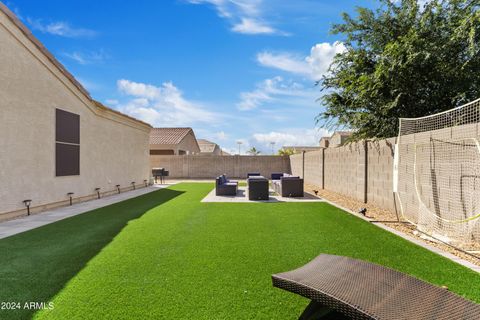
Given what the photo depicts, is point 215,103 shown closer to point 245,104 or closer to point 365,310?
point 245,104

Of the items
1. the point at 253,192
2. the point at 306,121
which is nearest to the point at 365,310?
the point at 253,192

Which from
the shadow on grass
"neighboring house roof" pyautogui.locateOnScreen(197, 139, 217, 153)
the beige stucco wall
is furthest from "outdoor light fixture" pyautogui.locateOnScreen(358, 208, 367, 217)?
"neighboring house roof" pyautogui.locateOnScreen(197, 139, 217, 153)

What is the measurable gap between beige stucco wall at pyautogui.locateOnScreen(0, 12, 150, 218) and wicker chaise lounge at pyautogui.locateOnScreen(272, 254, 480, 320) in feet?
24.7

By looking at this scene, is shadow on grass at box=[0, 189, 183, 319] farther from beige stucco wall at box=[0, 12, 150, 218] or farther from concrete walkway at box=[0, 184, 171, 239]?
beige stucco wall at box=[0, 12, 150, 218]

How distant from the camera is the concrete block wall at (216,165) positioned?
23.1m

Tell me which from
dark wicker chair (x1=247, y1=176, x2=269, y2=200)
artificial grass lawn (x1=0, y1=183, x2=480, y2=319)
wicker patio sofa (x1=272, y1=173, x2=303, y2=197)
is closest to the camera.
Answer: artificial grass lawn (x1=0, y1=183, x2=480, y2=319)

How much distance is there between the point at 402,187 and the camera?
21.8 feet

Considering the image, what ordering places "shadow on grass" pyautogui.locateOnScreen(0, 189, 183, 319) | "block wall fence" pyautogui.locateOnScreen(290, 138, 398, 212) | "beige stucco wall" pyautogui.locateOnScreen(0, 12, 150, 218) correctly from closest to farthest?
"shadow on grass" pyautogui.locateOnScreen(0, 189, 183, 319)
"beige stucco wall" pyautogui.locateOnScreen(0, 12, 150, 218)
"block wall fence" pyautogui.locateOnScreen(290, 138, 398, 212)

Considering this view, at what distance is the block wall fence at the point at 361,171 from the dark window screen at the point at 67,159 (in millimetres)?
9397

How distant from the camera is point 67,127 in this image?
902 cm

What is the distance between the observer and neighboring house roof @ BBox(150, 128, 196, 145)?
88.0 ft

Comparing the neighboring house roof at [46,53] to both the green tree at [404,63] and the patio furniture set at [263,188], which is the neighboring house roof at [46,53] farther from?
the green tree at [404,63]

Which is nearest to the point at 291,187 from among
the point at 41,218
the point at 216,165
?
the point at 41,218

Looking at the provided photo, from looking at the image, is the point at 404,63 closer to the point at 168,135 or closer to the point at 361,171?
the point at 361,171
